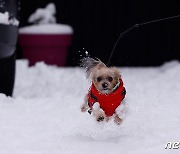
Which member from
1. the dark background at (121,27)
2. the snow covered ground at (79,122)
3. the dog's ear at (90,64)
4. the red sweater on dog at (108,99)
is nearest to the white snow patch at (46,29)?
the dark background at (121,27)

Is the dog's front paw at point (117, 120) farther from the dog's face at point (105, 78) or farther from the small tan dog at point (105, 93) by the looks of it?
the dog's face at point (105, 78)

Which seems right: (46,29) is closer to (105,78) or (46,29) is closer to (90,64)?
(90,64)

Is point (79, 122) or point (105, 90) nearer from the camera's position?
point (105, 90)

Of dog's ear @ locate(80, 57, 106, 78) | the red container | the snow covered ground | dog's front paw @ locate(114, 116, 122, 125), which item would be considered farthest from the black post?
the red container

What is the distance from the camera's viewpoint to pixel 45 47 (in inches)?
367

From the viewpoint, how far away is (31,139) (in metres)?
4.00

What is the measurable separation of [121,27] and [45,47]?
1.74m

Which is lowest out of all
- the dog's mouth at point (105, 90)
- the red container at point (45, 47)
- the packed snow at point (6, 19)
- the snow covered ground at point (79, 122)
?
the red container at point (45, 47)

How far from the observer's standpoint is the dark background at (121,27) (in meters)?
9.81

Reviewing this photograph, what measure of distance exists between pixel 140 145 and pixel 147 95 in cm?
258

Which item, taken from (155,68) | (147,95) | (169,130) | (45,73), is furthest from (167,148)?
(155,68)

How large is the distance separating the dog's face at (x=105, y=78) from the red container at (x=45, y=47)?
5.04m

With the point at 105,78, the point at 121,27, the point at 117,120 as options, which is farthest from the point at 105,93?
the point at 121,27

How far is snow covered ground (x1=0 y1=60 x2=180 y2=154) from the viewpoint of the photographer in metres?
3.71
